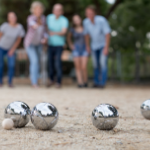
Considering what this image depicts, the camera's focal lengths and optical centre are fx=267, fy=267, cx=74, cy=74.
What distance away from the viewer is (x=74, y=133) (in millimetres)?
2295

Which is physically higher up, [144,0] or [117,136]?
[144,0]

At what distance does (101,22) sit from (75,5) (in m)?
6.52

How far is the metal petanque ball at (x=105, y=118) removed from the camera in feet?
7.73

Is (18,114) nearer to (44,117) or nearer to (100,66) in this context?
(44,117)

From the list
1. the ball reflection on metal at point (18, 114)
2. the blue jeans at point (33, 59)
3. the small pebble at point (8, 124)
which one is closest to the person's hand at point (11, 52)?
the blue jeans at point (33, 59)

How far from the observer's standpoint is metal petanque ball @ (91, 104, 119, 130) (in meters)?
2.36

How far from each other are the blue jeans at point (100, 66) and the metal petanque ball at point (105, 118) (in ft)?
16.3

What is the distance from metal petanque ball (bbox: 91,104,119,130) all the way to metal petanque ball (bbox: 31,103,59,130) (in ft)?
1.20

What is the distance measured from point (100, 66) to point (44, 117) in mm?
5438

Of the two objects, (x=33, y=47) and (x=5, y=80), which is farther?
(x=5, y=80)

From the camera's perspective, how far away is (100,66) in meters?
7.61

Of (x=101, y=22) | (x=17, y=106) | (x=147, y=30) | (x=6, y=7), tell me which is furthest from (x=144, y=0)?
(x=17, y=106)

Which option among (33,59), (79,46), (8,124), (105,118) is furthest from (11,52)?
(105,118)

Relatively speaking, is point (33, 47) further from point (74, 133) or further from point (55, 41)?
point (74, 133)
